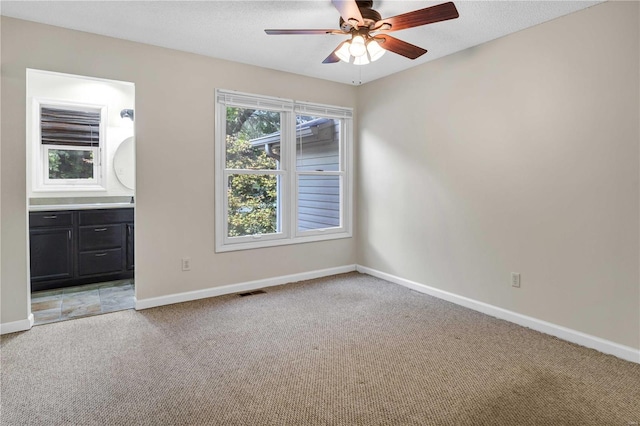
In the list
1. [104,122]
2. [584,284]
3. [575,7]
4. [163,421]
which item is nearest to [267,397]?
[163,421]

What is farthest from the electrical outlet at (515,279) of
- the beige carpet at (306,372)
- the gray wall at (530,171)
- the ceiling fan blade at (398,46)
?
the ceiling fan blade at (398,46)

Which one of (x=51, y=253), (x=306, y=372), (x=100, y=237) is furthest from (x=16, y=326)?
(x=306, y=372)

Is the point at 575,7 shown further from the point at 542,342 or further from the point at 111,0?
the point at 111,0

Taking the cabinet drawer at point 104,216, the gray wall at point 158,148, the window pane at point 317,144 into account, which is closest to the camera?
the gray wall at point 158,148

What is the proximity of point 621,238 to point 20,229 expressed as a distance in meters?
4.42

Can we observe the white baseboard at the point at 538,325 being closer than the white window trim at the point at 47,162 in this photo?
Yes

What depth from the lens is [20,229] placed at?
2967mm

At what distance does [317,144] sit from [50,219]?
10.0ft

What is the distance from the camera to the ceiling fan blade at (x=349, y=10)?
218 cm

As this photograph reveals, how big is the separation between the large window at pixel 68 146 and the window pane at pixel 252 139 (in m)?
1.93

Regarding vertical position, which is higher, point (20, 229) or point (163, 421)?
point (20, 229)

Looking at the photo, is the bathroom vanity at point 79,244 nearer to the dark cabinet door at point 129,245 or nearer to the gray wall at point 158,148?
the dark cabinet door at point 129,245

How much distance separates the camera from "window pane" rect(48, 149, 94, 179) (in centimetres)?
449

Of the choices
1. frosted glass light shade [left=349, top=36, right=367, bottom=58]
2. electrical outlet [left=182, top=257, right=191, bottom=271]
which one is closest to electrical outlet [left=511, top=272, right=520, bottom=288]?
frosted glass light shade [left=349, top=36, right=367, bottom=58]
